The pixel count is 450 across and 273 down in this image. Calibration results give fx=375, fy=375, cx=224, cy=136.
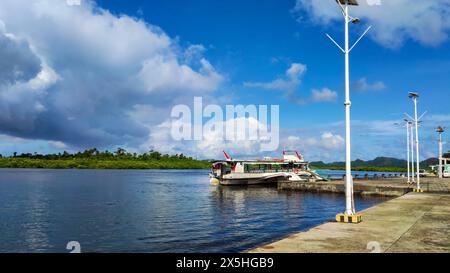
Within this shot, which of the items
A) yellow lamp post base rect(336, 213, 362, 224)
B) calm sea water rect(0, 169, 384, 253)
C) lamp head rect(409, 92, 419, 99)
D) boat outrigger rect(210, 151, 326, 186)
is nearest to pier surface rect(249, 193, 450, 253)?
yellow lamp post base rect(336, 213, 362, 224)

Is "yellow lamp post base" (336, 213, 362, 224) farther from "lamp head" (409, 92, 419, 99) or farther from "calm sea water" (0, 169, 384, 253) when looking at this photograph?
"lamp head" (409, 92, 419, 99)

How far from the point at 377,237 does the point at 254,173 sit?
65.2 m

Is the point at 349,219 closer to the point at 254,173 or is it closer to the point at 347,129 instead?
the point at 347,129

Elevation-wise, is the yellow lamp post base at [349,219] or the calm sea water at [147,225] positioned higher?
the yellow lamp post base at [349,219]

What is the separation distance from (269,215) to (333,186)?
26604mm

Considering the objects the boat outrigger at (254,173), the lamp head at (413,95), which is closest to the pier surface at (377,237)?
the lamp head at (413,95)

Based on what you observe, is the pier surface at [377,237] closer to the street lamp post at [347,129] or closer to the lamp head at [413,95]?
the street lamp post at [347,129]

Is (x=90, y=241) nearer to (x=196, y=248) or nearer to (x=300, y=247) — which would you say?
(x=196, y=248)

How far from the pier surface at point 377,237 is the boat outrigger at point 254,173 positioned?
57.4 m

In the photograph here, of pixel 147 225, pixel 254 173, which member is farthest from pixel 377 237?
pixel 254 173

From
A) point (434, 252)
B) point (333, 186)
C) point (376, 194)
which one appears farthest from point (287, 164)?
point (434, 252)

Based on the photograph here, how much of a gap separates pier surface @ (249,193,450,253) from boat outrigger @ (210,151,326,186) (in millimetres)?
57425

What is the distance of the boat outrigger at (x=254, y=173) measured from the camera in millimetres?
76250

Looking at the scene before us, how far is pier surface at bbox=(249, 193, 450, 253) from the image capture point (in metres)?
11.3
